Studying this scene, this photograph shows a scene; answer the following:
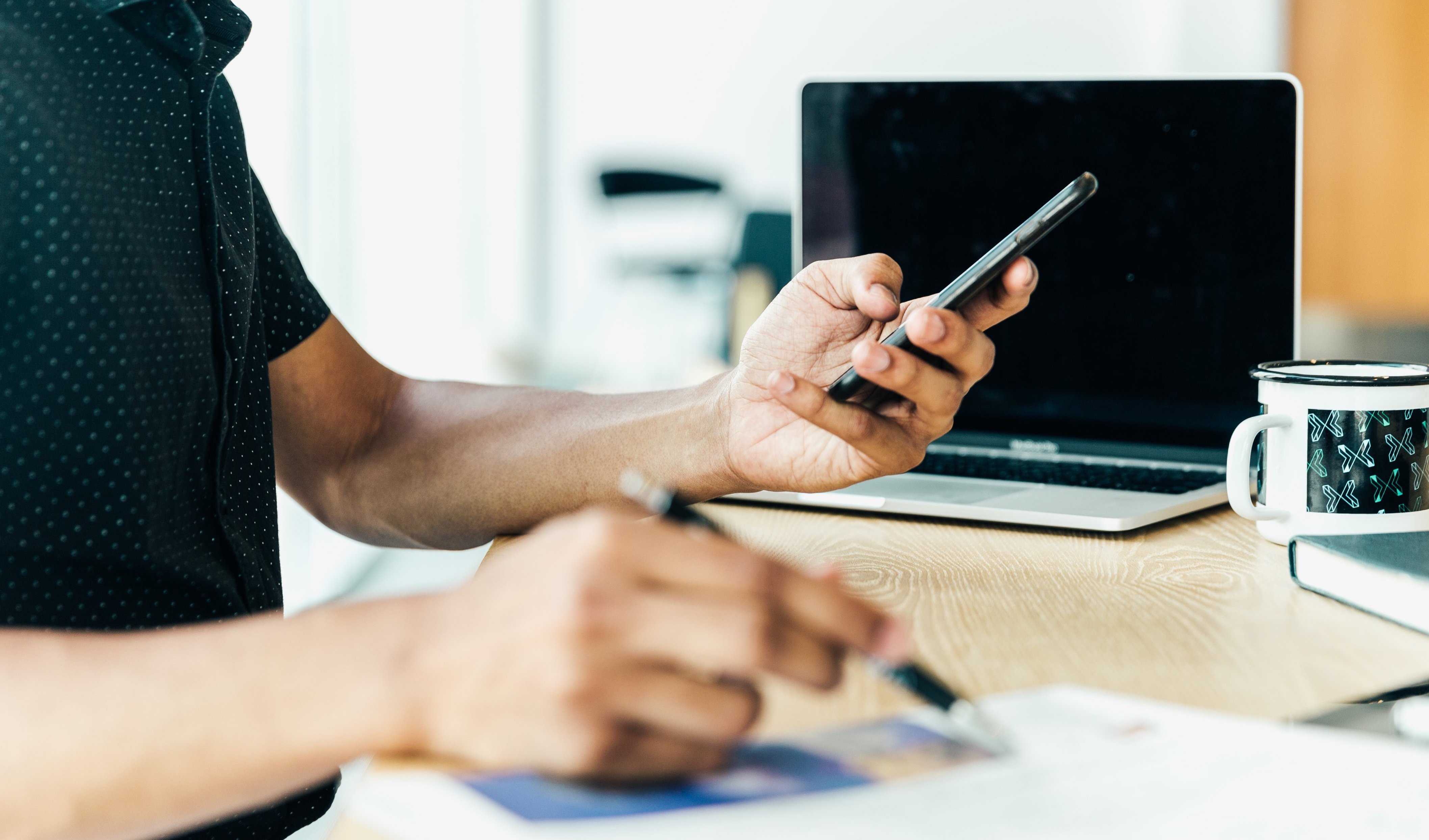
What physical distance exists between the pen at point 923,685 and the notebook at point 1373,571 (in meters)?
0.26

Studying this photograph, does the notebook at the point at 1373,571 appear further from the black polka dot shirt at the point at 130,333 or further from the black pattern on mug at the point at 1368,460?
the black polka dot shirt at the point at 130,333

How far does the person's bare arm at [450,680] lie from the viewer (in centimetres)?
39

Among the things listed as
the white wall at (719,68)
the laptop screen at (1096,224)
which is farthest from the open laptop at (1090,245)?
the white wall at (719,68)

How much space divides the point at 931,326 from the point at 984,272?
4 cm

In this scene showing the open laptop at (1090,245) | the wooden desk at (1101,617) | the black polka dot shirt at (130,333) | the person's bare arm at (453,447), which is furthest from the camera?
the open laptop at (1090,245)

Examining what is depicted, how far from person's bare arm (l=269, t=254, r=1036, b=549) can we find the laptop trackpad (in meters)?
0.10

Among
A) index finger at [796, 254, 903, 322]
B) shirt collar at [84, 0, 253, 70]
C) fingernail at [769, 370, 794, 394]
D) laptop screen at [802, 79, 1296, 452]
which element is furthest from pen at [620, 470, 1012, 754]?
laptop screen at [802, 79, 1296, 452]

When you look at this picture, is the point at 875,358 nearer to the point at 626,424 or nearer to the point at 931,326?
the point at 931,326

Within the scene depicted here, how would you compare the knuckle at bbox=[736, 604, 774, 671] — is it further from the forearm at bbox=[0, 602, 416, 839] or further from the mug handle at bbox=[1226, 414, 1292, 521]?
the mug handle at bbox=[1226, 414, 1292, 521]

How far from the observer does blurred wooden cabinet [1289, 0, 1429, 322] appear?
12.0 ft

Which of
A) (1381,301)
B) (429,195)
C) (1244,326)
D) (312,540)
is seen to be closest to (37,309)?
(1244,326)

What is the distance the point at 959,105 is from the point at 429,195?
217 centimetres

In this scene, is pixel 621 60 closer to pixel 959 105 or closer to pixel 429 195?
pixel 429 195

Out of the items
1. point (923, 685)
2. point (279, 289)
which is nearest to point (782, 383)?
point (923, 685)
